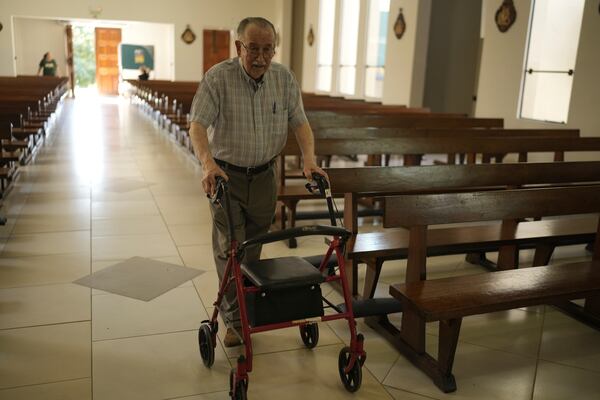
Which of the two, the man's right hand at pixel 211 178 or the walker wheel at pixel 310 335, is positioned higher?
the man's right hand at pixel 211 178

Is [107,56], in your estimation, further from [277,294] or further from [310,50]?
[277,294]

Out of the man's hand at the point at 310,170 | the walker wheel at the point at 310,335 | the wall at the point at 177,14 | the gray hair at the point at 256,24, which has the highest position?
the wall at the point at 177,14

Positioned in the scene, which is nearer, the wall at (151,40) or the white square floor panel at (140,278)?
the white square floor panel at (140,278)

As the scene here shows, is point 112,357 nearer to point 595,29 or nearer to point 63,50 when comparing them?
point 595,29

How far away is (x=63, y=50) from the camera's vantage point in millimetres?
22203

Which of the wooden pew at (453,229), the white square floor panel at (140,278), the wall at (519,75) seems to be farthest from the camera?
the wall at (519,75)

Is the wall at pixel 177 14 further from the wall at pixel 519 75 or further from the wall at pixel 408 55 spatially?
the wall at pixel 519 75

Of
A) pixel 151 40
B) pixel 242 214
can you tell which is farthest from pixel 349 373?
pixel 151 40

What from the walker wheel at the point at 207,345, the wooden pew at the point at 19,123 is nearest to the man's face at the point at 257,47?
the walker wheel at the point at 207,345

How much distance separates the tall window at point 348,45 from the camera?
1373cm

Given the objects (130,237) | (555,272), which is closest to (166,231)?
(130,237)

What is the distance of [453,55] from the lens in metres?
11.2

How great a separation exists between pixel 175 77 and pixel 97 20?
296cm

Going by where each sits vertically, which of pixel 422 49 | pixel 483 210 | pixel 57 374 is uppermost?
pixel 422 49
